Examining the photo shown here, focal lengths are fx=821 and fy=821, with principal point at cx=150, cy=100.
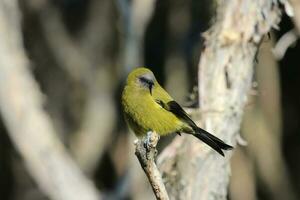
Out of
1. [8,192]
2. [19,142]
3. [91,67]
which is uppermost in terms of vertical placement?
[19,142]

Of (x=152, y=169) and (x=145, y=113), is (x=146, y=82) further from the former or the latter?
(x=152, y=169)

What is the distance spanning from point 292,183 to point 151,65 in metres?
1.38

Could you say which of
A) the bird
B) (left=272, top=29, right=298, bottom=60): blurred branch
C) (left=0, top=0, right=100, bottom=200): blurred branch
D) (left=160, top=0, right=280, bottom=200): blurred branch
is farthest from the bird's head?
(left=0, top=0, right=100, bottom=200): blurred branch

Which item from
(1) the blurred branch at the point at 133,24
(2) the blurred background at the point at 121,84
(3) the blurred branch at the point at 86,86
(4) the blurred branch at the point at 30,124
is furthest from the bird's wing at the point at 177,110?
(3) the blurred branch at the point at 86,86

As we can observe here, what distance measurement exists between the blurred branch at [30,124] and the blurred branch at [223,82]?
4.70ft

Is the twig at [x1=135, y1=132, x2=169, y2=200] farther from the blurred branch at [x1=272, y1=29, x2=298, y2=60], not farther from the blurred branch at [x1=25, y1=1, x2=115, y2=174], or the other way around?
the blurred branch at [x1=25, y1=1, x2=115, y2=174]

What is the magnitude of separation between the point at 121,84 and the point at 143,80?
2.58 meters

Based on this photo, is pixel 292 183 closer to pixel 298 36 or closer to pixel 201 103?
pixel 298 36

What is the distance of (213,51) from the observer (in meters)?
3.39

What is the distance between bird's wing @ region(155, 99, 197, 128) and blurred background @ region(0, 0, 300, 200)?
5.11 ft

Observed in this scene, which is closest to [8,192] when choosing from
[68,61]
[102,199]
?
[68,61]

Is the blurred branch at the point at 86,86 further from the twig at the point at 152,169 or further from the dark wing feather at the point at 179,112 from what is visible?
the twig at the point at 152,169

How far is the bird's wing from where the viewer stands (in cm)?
336

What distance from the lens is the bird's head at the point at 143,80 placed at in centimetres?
355
